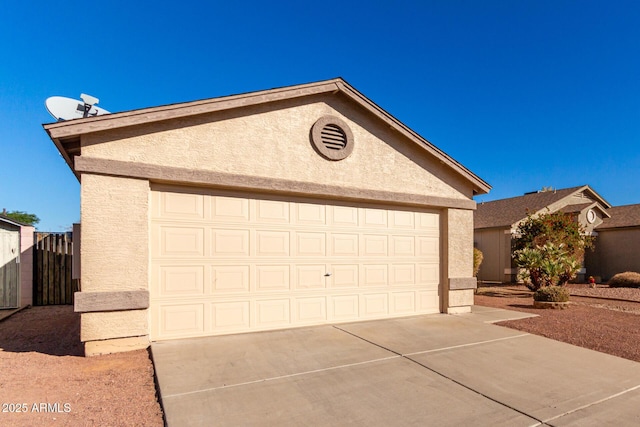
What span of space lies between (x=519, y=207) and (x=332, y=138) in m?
18.4

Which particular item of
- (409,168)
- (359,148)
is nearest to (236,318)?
(359,148)

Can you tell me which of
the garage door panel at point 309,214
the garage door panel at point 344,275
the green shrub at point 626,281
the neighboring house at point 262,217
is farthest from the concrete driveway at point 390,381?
the green shrub at point 626,281

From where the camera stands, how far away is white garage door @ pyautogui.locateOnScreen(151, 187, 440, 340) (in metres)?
6.21

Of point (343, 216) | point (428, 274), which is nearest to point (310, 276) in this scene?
point (343, 216)

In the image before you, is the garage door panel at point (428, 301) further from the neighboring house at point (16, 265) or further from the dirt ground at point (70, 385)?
the neighboring house at point (16, 265)

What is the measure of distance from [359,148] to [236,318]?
14.8 ft

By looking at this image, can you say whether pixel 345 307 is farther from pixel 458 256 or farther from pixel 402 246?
pixel 458 256

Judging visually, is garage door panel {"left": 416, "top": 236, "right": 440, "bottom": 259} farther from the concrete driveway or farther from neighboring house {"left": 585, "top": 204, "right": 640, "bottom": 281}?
neighboring house {"left": 585, "top": 204, "right": 640, "bottom": 281}

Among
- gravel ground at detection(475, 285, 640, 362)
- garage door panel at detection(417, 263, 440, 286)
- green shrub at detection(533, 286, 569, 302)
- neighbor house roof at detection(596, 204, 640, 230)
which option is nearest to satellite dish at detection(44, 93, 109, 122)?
garage door panel at detection(417, 263, 440, 286)

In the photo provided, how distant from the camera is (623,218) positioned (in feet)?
67.4

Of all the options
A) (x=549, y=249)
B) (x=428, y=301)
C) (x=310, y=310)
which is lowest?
(x=428, y=301)

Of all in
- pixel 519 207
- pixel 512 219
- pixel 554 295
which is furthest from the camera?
pixel 519 207

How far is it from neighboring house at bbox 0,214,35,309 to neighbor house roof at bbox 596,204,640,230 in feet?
89.7

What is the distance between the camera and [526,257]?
14023mm
